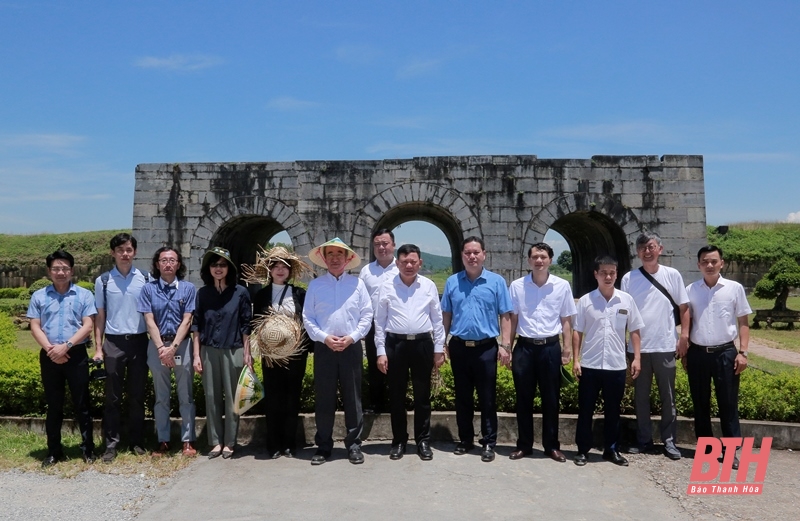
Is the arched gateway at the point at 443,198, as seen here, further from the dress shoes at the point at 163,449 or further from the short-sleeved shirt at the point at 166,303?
the dress shoes at the point at 163,449

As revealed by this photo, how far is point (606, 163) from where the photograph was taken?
13.8 m

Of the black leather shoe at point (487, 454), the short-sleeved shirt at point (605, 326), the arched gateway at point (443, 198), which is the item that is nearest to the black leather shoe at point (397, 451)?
the black leather shoe at point (487, 454)

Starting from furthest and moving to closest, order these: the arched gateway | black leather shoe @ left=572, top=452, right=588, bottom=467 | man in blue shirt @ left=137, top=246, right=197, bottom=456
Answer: the arched gateway
man in blue shirt @ left=137, top=246, right=197, bottom=456
black leather shoe @ left=572, top=452, right=588, bottom=467

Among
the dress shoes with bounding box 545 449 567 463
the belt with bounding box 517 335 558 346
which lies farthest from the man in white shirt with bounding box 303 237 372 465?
the dress shoes with bounding box 545 449 567 463

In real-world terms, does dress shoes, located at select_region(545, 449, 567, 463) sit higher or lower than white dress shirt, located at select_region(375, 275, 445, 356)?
lower

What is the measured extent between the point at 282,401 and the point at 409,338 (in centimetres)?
143

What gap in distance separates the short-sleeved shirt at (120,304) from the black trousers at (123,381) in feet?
0.29

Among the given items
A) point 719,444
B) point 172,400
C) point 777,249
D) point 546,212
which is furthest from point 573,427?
point 777,249

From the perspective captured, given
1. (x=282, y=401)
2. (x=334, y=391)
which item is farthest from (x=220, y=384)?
(x=334, y=391)

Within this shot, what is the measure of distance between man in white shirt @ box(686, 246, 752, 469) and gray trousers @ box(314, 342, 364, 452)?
334cm

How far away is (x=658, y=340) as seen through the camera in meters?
5.87

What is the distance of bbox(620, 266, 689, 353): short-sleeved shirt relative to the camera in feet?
19.3

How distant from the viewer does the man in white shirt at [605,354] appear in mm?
5648

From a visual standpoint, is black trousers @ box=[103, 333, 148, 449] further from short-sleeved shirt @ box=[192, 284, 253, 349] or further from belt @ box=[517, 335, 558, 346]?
belt @ box=[517, 335, 558, 346]
